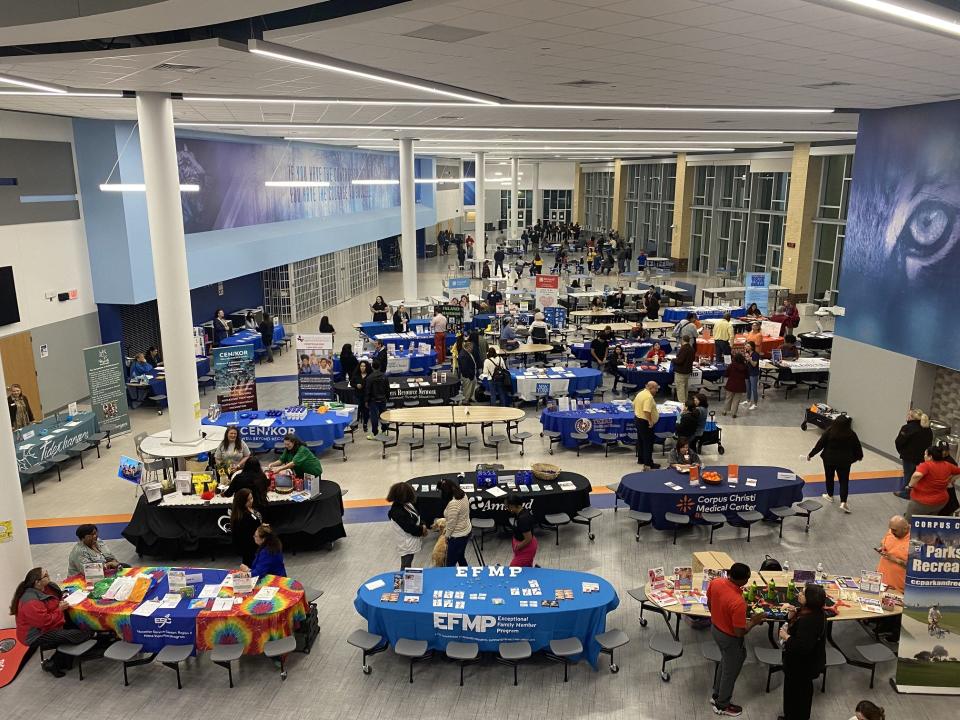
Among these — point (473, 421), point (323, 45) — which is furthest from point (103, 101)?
point (473, 421)

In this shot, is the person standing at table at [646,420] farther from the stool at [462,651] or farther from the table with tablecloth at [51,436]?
the table with tablecloth at [51,436]

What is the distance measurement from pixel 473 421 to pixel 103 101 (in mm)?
7649

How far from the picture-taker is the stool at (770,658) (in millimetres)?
6449

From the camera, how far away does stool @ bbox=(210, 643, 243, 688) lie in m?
6.52

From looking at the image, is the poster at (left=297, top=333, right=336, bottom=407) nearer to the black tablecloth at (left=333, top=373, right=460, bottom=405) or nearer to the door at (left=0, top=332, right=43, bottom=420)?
the black tablecloth at (left=333, top=373, right=460, bottom=405)

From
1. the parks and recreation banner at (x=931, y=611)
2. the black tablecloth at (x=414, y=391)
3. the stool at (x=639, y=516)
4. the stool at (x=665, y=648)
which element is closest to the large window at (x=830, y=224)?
the black tablecloth at (x=414, y=391)

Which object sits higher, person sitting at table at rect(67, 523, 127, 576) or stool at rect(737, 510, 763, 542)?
person sitting at table at rect(67, 523, 127, 576)

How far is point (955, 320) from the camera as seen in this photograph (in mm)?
10969

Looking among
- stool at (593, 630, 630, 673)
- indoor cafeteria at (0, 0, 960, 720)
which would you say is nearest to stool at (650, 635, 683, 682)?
indoor cafeteria at (0, 0, 960, 720)

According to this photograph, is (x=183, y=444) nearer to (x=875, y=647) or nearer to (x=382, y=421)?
(x=382, y=421)

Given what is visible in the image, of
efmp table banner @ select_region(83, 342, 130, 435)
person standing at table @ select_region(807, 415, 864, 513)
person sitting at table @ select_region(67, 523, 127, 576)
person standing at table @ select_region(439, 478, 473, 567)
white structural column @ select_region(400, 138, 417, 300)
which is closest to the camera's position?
person sitting at table @ select_region(67, 523, 127, 576)

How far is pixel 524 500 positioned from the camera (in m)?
9.28

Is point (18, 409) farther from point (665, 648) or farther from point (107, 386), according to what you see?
point (665, 648)

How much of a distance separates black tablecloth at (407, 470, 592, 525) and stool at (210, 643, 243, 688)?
3012mm
